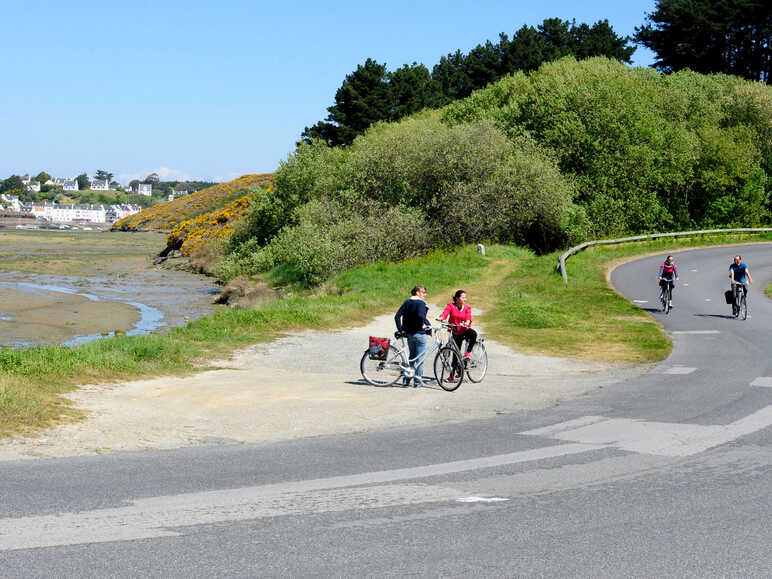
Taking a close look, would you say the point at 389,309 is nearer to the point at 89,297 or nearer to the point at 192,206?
the point at 89,297

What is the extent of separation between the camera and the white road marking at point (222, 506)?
23.4 feet

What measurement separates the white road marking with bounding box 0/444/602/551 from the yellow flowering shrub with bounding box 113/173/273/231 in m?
98.8

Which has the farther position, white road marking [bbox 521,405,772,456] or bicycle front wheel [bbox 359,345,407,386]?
bicycle front wheel [bbox 359,345,407,386]

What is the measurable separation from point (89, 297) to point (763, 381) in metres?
37.0

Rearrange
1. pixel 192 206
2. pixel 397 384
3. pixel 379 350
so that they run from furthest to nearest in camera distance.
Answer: pixel 192 206 → pixel 397 384 → pixel 379 350

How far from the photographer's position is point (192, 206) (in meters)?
140

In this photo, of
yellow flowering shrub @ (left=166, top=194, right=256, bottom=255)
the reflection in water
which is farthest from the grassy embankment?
yellow flowering shrub @ (left=166, top=194, right=256, bottom=255)

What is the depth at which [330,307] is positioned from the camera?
92.5 feet

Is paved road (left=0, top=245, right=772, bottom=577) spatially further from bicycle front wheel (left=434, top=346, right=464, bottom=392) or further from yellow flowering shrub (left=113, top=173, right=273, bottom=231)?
yellow flowering shrub (left=113, top=173, right=273, bottom=231)

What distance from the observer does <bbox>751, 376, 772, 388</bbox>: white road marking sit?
16.3 metres

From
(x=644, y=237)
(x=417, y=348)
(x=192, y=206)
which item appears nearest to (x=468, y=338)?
(x=417, y=348)

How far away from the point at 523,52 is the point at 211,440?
87.5m

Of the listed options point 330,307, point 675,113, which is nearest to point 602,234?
point 675,113

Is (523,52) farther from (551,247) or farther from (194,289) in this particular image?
(194,289)
